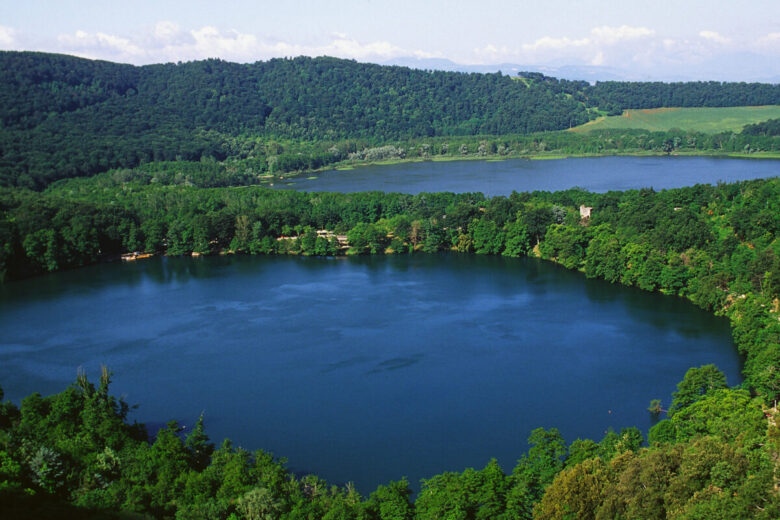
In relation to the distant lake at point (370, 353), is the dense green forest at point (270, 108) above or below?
above

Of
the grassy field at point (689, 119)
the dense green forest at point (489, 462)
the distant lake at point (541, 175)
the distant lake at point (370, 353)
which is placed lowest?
the distant lake at point (370, 353)

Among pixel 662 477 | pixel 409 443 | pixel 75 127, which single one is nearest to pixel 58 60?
pixel 75 127

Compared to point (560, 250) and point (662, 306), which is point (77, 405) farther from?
point (560, 250)

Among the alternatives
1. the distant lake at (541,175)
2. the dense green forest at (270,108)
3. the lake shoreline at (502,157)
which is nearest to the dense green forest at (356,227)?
the dense green forest at (270,108)

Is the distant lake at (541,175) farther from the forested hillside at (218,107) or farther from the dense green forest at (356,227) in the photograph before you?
the forested hillside at (218,107)

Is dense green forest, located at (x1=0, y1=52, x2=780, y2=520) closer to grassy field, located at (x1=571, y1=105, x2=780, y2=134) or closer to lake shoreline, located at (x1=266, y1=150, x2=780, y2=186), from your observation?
lake shoreline, located at (x1=266, y1=150, x2=780, y2=186)

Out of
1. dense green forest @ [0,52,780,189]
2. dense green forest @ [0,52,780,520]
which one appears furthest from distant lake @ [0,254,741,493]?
dense green forest @ [0,52,780,189]

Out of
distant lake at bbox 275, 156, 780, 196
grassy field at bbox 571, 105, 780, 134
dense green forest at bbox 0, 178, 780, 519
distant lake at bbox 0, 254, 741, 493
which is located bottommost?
distant lake at bbox 0, 254, 741, 493
